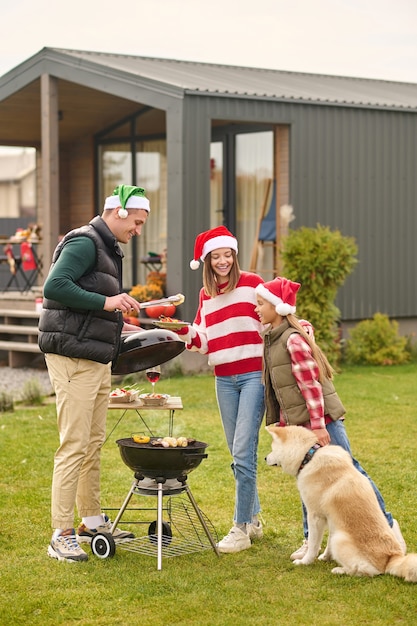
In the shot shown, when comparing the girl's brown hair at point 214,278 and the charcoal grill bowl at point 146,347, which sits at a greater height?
the girl's brown hair at point 214,278

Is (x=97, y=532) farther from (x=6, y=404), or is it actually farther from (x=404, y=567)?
(x=6, y=404)

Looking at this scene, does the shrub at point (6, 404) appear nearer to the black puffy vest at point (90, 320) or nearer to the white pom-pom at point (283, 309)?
the black puffy vest at point (90, 320)

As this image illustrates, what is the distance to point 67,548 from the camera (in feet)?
17.5

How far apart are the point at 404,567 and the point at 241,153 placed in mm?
10387

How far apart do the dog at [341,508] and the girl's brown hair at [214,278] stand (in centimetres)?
87

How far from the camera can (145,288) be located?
12.9 metres

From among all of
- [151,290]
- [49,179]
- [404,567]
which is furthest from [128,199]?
[49,179]

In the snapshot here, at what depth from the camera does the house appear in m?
12.8

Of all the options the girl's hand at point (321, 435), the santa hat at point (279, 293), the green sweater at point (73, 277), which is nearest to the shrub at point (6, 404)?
the green sweater at point (73, 277)

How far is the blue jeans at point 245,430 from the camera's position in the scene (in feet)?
17.9

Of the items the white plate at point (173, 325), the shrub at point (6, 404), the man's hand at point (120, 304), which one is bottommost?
the shrub at point (6, 404)

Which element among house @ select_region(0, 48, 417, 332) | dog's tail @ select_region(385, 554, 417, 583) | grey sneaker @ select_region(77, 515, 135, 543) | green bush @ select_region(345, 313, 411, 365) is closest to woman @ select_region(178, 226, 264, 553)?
grey sneaker @ select_region(77, 515, 135, 543)

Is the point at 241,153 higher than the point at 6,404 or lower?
higher

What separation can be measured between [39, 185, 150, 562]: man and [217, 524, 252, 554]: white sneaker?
2.51 ft
